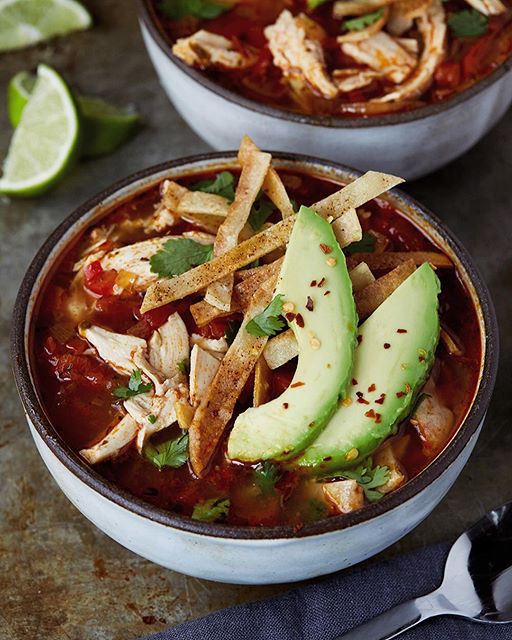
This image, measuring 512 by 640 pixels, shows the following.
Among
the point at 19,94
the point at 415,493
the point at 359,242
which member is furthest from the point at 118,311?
the point at 19,94

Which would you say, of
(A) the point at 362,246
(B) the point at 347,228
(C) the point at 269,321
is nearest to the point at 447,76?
(A) the point at 362,246

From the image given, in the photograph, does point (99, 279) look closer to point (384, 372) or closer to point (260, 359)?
point (260, 359)

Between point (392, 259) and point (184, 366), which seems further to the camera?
point (392, 259)

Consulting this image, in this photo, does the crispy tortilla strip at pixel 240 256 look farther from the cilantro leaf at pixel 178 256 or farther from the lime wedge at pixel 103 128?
the lime wedge at pixel 103 128

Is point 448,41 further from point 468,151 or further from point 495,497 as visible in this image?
point 495,497

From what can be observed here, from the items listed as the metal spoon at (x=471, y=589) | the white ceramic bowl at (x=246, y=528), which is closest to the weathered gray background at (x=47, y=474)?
the metal spoon at (x=471, y=589)

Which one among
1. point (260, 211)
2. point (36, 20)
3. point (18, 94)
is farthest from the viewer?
point (36, 20)
